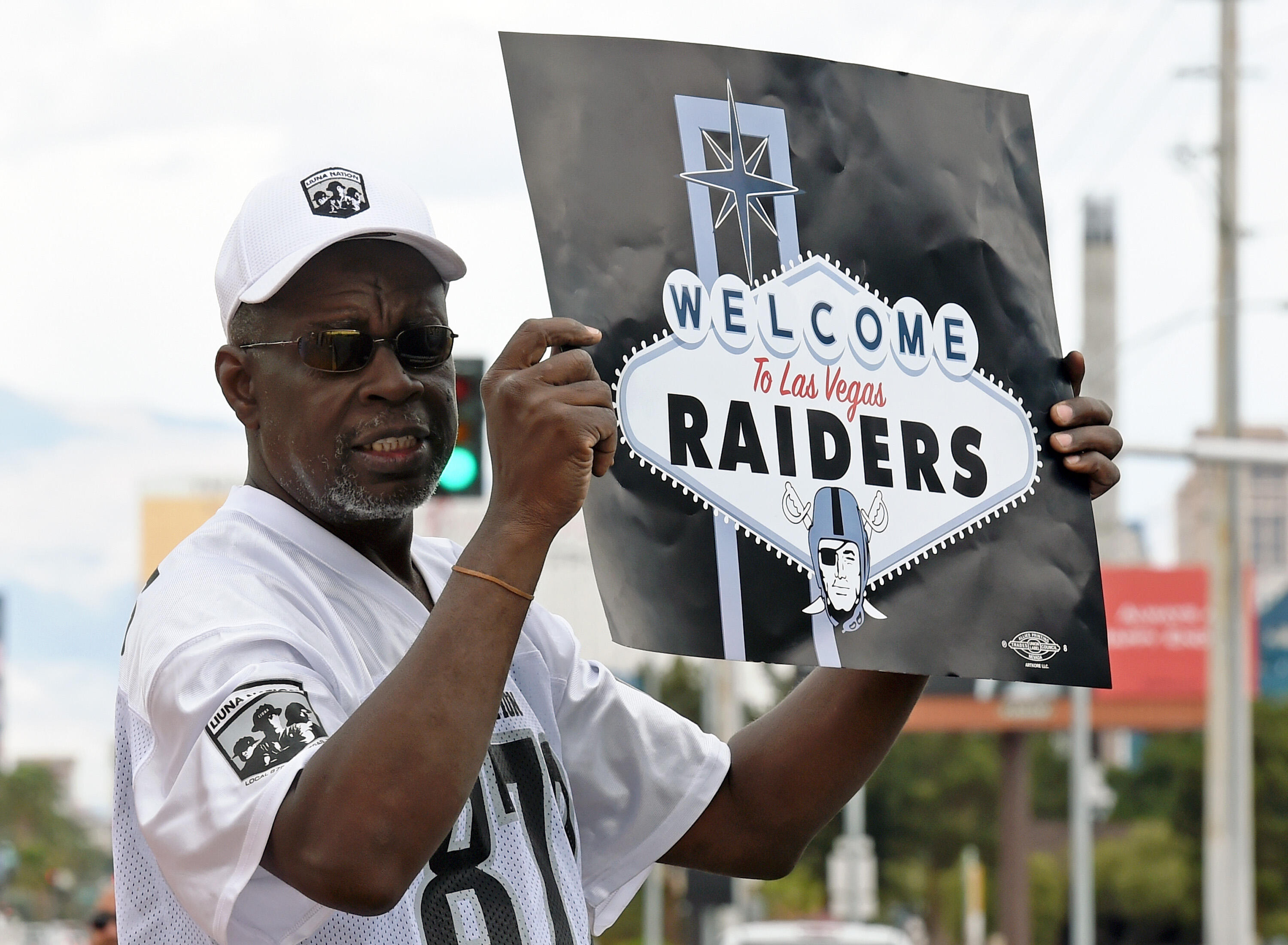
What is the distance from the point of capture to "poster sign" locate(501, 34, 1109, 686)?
2268 millimetres

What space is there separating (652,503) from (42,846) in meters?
90.1

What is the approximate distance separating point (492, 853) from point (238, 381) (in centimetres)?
71

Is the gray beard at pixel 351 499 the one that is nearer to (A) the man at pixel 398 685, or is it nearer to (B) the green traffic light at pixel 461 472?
(A) the man at pixel 398 685

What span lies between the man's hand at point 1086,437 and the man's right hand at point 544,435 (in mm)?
874

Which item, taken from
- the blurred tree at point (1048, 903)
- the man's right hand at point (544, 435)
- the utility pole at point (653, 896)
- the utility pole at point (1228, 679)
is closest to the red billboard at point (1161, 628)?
the utility pole at point (653, 896)

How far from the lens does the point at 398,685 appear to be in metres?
1.87

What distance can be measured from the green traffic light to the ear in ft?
20.9

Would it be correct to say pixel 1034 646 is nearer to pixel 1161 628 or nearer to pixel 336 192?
pixel 336 192

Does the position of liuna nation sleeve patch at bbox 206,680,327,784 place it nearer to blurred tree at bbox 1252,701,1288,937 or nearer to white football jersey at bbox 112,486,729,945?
white football jersey at bbox 112,486,729,945

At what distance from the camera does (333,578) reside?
2246 mm

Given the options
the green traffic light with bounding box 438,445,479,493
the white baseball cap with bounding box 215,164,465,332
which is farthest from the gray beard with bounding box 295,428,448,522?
the green traffic light with bounding box 438,445,479,493

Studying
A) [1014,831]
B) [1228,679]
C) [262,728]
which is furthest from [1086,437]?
[1014,831]

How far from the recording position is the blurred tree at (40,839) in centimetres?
8019

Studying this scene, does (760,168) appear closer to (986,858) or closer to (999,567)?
(999,567)
